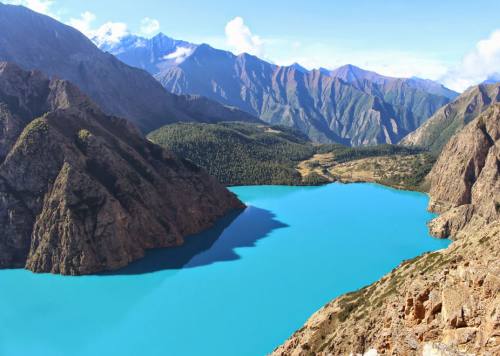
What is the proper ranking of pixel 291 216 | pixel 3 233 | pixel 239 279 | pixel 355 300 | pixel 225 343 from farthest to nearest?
pixel 291 216 < pixel 3 233 < pixel 239 279 < pixel 225 343 < pixel 355 300

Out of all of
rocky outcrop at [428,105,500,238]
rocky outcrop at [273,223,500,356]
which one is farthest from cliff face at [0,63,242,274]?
rocky outcrop at [428,105,500,238]

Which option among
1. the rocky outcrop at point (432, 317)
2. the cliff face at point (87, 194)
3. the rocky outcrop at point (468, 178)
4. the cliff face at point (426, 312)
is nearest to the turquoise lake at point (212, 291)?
the cliff face at point (87, 194)

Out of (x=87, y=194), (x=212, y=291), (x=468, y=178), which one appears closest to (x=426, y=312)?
(x=212, y=291)

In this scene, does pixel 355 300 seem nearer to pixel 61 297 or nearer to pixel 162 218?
pixel 61 297

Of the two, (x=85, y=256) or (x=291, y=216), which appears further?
(x=291, y=216)

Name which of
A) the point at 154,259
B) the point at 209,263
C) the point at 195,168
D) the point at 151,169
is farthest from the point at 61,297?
the point at 195,168

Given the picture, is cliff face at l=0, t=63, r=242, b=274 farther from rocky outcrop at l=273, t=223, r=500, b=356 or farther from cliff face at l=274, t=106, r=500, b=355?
rocky outcrop at l=273, t=223, r=500, b=356
